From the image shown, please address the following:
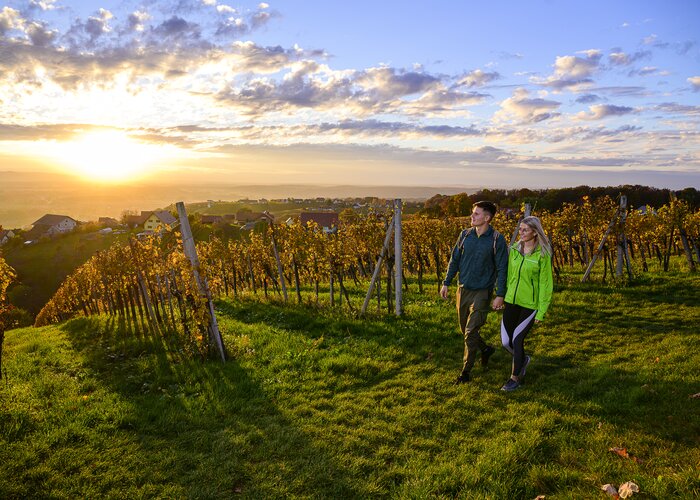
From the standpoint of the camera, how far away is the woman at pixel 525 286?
5684 mm

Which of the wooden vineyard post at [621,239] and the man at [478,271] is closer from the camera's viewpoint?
the man at [478,271]

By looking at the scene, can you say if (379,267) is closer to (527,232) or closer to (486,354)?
(486,354)

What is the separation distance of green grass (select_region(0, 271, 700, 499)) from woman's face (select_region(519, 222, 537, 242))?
231cm

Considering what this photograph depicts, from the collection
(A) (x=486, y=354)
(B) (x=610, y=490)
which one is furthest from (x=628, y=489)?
(A) (x=486, y=354)

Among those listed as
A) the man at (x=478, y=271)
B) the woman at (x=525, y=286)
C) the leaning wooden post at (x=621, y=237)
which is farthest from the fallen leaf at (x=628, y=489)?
the leaning wooden post at (x=621, y=237)

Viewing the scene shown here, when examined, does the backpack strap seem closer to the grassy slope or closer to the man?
the man

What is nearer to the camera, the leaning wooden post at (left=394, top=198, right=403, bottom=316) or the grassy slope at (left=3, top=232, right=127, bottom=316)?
the leaning wooden post at (left=394, top=198, right=403, bottom=316)

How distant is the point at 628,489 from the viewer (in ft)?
11.7

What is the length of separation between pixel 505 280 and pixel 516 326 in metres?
0.70

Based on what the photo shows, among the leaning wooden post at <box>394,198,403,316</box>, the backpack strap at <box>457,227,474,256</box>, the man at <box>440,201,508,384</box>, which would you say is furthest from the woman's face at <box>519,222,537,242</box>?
the leaning wooden post at <box>394,198,403,316</box>

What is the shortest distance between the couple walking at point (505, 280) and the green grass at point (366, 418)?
2.55 ft

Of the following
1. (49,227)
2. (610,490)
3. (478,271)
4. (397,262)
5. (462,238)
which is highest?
(462,238)

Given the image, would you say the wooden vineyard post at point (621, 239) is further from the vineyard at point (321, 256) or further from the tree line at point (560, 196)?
the tree line at point (560, 196)

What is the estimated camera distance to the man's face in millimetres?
6238
